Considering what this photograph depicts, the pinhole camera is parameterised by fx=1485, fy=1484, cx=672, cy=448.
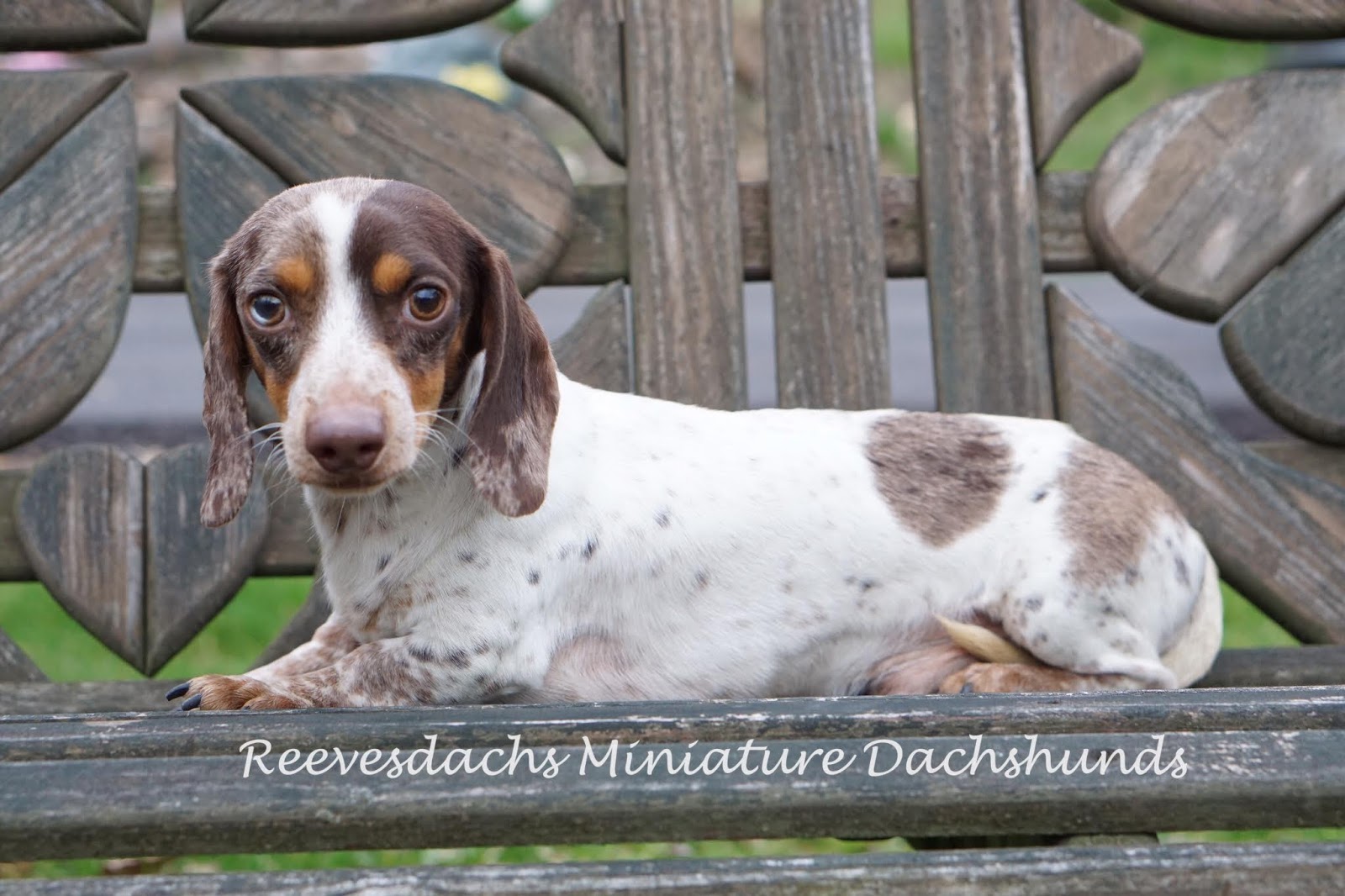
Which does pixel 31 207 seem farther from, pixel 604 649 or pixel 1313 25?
pixel 1313 25

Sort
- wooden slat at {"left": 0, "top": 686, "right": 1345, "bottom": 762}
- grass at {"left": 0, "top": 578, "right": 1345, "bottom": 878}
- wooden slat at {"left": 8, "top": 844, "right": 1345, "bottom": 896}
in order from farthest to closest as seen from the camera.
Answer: grass at {"left": 0, "top": 578, "right": 1345, "bottom": 878}
wooden slat at {"left": 0, "top": 686, "right": 1345, "bottom": 762}
wooden slat at {"left": 8, "top": 844, "right": 1345, "bottom": 896}

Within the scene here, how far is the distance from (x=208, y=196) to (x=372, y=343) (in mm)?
974

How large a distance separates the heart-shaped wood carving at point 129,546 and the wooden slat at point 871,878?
153 centimetres

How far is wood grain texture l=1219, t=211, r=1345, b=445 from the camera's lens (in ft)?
9.75

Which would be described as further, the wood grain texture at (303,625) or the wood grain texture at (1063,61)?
the wood grain texture at (1063,61)

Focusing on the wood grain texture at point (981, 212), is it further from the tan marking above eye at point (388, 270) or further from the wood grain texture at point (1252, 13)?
the tan marking above eye at point (388, 270)

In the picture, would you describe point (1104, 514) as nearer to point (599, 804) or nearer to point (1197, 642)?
point (1197, 642)

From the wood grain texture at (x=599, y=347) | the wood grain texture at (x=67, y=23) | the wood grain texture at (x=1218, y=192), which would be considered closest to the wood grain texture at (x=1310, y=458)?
the wood grain texture at (x=1218, y=192)

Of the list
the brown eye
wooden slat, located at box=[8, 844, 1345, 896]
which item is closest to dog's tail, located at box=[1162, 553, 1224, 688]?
wooden slat, located at box=[8, 844, 1345, 896]

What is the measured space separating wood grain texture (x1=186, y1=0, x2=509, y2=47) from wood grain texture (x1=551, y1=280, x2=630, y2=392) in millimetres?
643

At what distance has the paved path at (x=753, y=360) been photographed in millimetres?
8797

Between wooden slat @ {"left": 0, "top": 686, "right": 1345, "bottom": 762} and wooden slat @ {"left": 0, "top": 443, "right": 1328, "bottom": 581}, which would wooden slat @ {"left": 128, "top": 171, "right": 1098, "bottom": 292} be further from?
wooden slat @ {"left": 0, "top": 686, "right": 1345, "bottom": 762}

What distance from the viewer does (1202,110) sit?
3.04 meters

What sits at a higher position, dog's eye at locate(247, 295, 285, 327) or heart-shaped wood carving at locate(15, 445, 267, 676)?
dog's eye at locate(247, 295, 285, 327)
